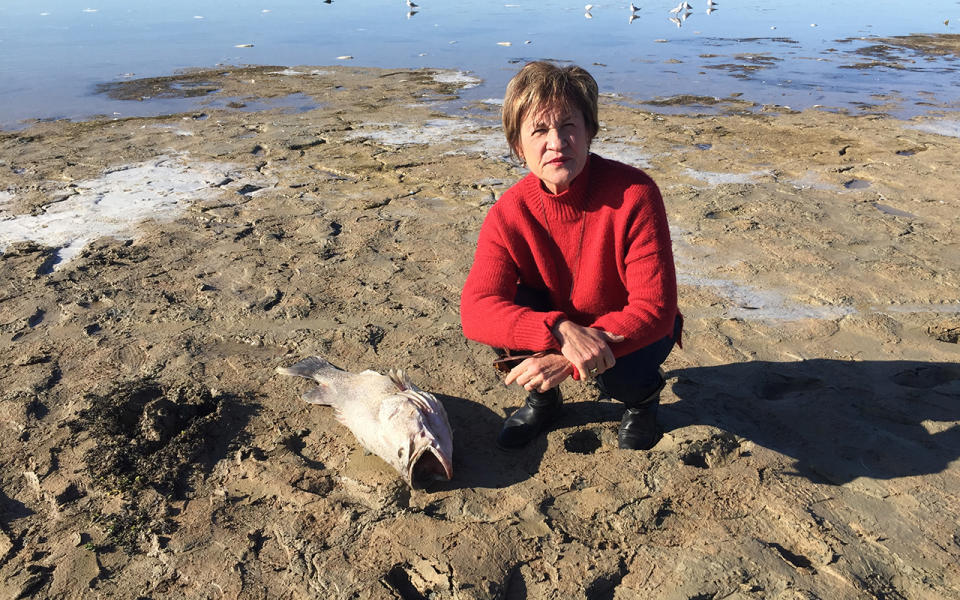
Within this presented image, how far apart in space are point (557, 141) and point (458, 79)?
10.2 metres

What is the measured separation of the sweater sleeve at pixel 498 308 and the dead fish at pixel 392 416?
46cm

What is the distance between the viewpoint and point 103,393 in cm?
342

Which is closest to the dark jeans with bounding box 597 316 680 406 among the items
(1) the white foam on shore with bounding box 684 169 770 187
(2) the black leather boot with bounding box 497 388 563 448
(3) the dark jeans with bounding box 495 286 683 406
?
(3) the dark jeans with bounding box 495 286 683 406

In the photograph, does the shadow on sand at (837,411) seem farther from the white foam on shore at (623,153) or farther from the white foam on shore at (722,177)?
the white foam on shore at (623,153)

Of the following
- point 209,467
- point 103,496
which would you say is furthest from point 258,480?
point 103,496

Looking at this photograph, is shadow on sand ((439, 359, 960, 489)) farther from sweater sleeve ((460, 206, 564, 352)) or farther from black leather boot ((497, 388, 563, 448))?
sweater sleeve ((460, 206, 564, 352))

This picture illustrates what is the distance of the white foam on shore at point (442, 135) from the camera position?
7707 millimetres

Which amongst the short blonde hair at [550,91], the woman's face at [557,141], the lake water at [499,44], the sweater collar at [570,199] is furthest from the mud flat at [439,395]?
the lake water at [499,44]

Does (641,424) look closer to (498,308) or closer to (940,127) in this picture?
(498,308)

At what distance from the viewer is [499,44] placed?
16438 mm

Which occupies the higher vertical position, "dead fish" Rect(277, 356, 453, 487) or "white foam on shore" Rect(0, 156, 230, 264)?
"white foam on shore" Rect(0, 156, 230, 264)

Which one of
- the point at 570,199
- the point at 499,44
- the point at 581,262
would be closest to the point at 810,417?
the point at 581,262

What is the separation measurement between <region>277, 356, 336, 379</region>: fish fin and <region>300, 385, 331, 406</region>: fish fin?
0.41 feet

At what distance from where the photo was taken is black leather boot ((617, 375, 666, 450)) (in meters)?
2.92
